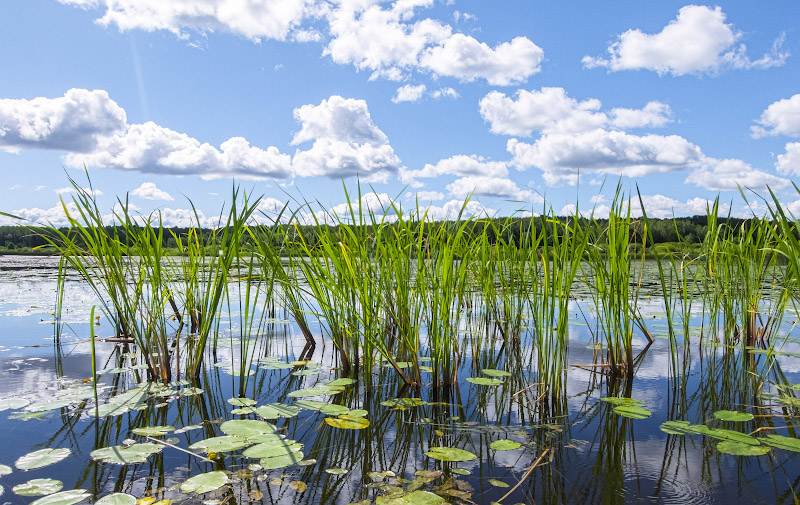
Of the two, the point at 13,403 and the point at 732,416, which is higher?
the point at 732,416

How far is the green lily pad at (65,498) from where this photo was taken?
4.16 ft

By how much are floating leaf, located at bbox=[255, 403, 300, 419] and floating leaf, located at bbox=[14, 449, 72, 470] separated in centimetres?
64

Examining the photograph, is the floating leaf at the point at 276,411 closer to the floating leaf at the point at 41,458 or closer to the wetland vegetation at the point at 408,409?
the wetland vegetation at the point at 408,409

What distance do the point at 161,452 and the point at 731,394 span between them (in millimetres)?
2452

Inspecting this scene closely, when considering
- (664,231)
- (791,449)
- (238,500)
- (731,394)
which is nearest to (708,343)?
(731,394)

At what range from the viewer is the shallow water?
4.42 feet

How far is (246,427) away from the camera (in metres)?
1.73

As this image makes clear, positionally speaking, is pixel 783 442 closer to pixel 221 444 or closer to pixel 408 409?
pixel 408 409

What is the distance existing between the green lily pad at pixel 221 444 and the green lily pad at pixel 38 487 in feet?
1.21

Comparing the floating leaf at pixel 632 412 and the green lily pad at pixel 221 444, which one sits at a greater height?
the floating leaf at pixel 632 412

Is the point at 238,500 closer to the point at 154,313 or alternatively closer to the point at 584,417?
the point at 584,417

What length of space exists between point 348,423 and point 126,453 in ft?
2.42

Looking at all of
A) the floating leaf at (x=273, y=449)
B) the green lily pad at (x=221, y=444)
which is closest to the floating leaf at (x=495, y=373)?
the floating leaf at (x=273, y=449)

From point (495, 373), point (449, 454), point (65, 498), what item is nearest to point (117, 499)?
point (65, 498)
